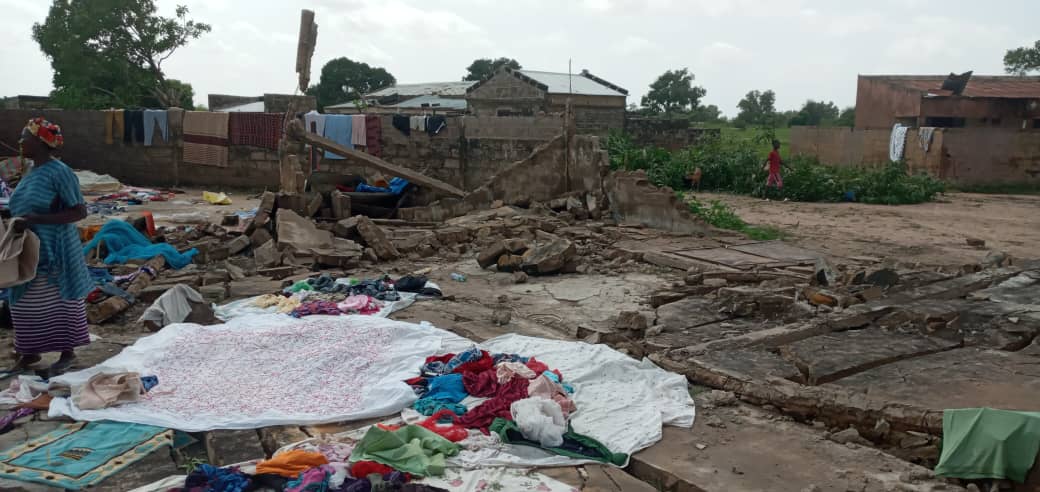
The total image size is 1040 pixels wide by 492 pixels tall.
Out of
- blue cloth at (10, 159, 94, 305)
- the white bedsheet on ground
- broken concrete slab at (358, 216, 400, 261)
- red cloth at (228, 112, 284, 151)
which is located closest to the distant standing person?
blue cloth at (10, 159, 94, 305)

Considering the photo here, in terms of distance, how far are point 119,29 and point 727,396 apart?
32.0m

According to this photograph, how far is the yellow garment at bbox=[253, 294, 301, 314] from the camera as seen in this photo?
21.8 feet

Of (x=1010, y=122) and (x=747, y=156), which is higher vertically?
(x=1010, y=122)

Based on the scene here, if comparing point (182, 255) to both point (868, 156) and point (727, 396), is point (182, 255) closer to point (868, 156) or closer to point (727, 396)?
point (727, 396)

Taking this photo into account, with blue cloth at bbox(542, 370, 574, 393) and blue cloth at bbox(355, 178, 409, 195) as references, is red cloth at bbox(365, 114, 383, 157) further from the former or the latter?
blue cloth at bbox(542, 370, 574, 393)

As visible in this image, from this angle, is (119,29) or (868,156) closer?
(868,156)

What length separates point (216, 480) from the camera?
10.9 feet

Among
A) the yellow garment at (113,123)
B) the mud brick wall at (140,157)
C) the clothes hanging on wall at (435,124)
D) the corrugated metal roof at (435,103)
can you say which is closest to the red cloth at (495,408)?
the clothes hanging on wall at (435,124)

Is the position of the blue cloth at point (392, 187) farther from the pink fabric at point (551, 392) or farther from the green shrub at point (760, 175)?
the pink fabric at point (551, 392)

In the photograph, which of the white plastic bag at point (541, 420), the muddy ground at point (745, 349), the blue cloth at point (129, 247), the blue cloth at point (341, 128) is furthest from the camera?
the blue cloth at point (341, 128)

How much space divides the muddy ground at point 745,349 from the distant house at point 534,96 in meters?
14.8

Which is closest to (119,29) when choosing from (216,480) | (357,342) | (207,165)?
(207,165)

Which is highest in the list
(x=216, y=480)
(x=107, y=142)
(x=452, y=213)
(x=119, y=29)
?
(x=119, y=29)

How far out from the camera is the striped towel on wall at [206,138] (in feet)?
56.7
